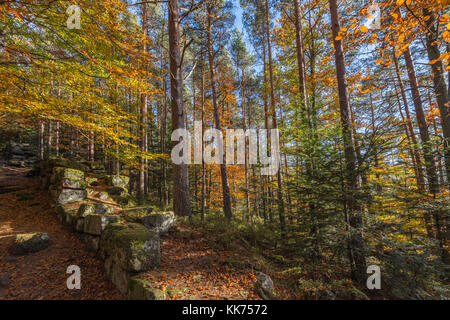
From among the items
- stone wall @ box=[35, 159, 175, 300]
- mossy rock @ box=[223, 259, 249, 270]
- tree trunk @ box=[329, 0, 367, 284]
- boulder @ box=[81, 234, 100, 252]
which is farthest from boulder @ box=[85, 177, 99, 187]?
tree trunk @ box=[329, 0, 367, 284]

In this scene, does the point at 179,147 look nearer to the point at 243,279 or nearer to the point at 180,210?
the point at 180,210

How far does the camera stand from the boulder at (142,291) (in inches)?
101

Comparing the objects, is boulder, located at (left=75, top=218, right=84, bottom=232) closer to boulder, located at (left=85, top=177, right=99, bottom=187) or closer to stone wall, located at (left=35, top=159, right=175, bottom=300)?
stone wall, located at (left=35, top=159, right=175, bottom=300)

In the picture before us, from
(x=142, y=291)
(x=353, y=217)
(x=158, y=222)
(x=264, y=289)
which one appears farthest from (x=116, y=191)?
(x=353, y=217)

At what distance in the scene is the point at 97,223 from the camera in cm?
429

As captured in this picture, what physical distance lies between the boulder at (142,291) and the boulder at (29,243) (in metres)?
3.52

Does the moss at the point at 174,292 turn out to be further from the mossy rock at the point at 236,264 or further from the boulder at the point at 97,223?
the boulder at the point at 97,223
